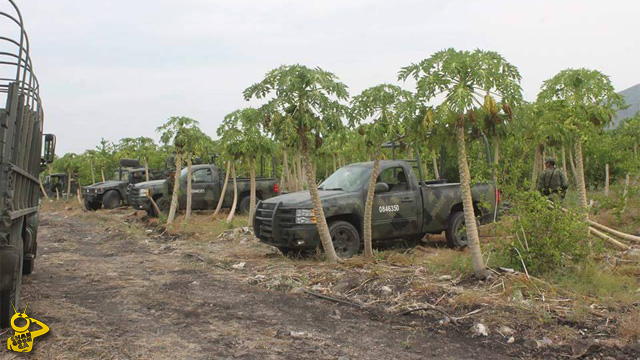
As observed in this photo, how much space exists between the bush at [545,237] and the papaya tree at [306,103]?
292cm

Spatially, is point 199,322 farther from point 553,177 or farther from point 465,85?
point 553,177

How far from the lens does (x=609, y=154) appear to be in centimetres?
2484

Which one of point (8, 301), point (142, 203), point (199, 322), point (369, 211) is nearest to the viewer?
point (8, 301)

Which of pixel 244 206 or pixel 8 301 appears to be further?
pixel 244 206

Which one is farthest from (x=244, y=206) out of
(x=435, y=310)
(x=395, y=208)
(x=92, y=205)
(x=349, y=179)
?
(x=435, y=310)

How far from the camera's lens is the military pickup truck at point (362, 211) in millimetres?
8984

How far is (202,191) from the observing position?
18.1 metres

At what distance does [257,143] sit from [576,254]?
31.9 ft

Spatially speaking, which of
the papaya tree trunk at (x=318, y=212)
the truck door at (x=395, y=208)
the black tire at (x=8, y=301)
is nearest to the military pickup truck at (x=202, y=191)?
the truck door at (x=395, y=208)

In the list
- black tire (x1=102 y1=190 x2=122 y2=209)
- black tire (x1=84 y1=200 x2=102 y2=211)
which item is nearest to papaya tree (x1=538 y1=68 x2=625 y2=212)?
black tire (x1=102 y1=190 x2=122 y2=209)

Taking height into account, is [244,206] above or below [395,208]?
below

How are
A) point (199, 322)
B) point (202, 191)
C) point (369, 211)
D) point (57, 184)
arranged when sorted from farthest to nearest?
point (57, 184), point (202, 191), point (369, 211), point (199, 322)

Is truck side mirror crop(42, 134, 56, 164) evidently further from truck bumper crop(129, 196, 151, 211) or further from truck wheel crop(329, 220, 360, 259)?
truck bumper crop(129, 196, 151, 211)

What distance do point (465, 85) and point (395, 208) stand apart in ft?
11.4
